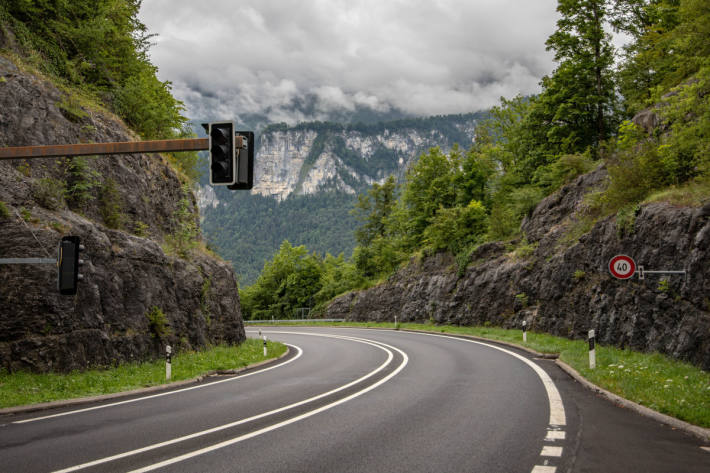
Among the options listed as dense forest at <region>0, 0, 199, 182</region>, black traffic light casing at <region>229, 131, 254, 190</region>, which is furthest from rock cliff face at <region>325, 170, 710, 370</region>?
dense forest at <region>0, 0, 199, 182</region>

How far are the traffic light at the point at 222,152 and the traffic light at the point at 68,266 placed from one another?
3236 millimetres

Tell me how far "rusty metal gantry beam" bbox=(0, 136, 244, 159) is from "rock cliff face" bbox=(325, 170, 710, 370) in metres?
11.4

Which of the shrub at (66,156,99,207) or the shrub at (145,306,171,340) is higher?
the shrub at (66,156,99,207)

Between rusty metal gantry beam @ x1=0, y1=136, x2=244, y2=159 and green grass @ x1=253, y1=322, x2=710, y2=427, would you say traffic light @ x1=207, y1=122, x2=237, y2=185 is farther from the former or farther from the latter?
green grass @ x1=253, y1=322, x2=710, y2=427

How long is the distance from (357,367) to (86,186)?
1050 cm

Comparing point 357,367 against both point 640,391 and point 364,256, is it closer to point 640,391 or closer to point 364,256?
point 640,391

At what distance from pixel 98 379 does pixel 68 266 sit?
465cm

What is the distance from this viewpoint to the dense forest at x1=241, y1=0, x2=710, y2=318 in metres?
14.2

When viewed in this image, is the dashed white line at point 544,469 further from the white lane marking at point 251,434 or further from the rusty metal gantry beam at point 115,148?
the rusty metal gantry beam at point 115,148

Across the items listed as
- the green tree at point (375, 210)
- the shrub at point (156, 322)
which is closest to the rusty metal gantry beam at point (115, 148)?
the shrub at point (156, 322)

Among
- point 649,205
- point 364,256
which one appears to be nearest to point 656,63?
point 649,205

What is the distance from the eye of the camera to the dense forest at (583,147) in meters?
14.2

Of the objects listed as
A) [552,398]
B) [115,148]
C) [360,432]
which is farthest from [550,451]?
[115,148]

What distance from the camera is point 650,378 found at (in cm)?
881
